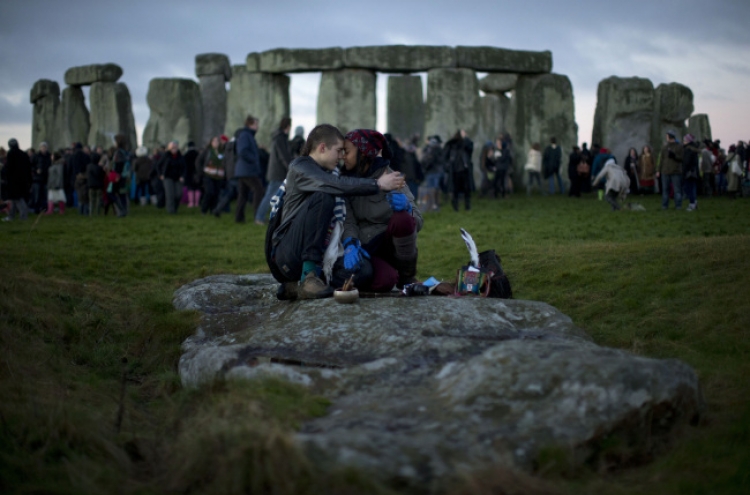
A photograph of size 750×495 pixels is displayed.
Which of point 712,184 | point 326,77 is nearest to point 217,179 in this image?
point 326,77

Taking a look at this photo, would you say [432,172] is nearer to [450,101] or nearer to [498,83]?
[450,101]

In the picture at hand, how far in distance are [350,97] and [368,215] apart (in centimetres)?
2007

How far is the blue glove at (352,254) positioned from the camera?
660 centimetres

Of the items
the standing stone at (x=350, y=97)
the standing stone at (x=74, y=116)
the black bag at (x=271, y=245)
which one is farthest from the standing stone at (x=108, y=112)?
the black bag at (x=271, y=245)

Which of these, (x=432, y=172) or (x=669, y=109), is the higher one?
(x=669, y=109)

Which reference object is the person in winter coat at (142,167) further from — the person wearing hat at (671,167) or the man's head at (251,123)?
the person wearing hat at (671,167)

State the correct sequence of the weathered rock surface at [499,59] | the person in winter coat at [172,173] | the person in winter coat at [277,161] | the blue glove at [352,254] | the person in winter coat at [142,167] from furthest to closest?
1. the weathered rock surface at [499,59]
2. the person in winter coat at [142,167]
3. the person in winter coat at [172,173]
4. the person in winter coat at [277,161]
5. the blue glove at [352,254]

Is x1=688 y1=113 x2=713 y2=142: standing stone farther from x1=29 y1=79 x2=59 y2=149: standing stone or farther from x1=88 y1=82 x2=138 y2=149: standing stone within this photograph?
x1=29 y1=79 x2=59 y2=149: standing stone

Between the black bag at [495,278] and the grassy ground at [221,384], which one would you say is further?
the black bag at [495,278]

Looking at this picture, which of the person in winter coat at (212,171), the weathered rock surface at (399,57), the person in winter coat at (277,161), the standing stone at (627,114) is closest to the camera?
the person in winter coat at (277,161)

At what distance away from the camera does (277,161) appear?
16812mm

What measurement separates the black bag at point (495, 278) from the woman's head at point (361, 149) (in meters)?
1.30

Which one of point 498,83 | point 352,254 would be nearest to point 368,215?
point 352,254

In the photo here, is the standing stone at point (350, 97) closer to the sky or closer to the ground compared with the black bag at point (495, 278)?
closer to the sky
